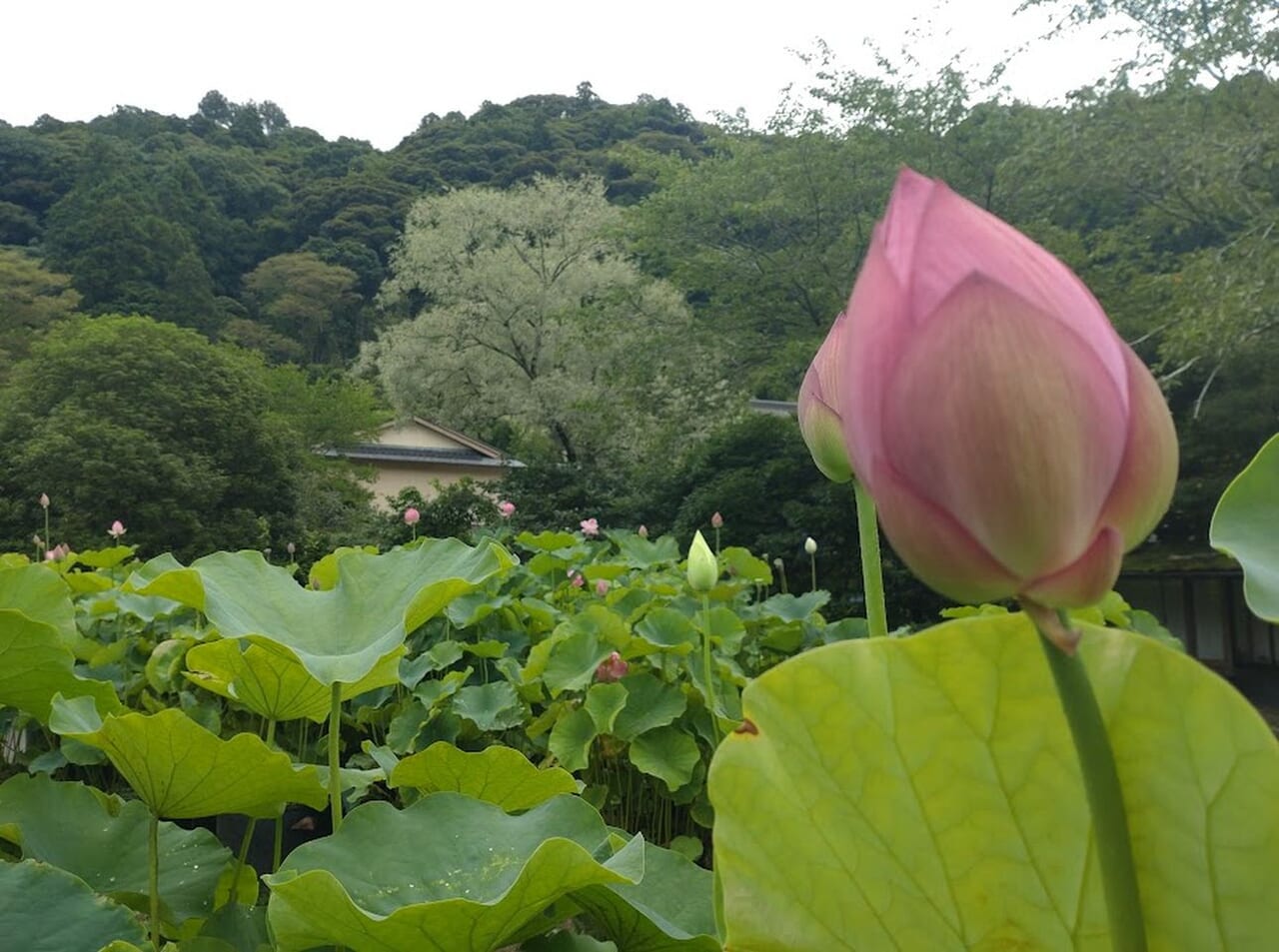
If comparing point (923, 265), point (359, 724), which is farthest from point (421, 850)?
point (359, 724)

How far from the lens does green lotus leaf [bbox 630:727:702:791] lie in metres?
1.68

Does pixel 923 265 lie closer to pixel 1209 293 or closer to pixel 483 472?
pixel 1209 293

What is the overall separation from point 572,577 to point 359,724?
0.92m

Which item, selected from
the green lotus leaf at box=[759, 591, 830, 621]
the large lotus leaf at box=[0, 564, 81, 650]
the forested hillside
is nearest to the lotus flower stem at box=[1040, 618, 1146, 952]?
the large lotus leaf at box=[0, 564, 81, 650]

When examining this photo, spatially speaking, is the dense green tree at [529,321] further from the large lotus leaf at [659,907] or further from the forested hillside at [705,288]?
the large lotus leaf at [659,907]

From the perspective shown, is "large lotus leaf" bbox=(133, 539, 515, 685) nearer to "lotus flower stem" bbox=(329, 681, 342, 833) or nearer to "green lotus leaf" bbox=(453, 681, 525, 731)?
"lotus flower stem" bbox=(329, 681, 342, 833)

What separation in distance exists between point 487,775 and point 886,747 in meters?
0.50

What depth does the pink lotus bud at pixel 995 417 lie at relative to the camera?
0.64ft

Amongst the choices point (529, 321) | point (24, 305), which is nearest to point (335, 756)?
point (529, 321)

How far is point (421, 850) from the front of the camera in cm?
59

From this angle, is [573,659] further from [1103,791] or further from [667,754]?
[1103,791]

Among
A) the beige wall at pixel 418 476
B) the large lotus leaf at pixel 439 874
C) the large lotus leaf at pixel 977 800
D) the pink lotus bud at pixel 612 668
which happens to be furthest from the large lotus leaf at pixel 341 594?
the beige wall at pixel 418 476

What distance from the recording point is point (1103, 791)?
19 centimetres

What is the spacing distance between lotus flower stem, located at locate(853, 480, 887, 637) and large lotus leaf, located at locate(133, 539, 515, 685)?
1.24 feet
